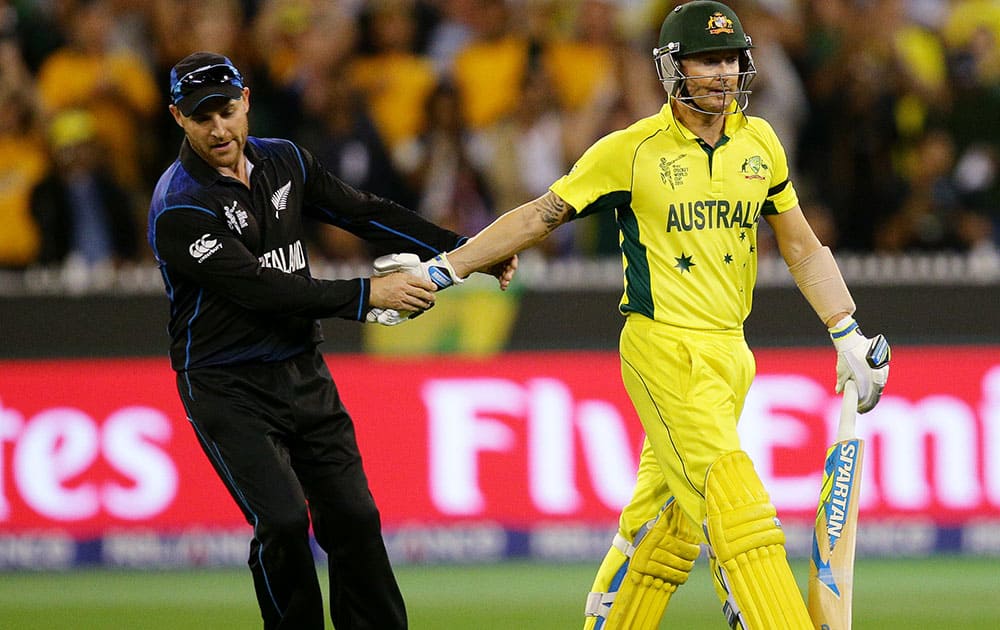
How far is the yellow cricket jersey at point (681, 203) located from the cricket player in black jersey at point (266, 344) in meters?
0.73

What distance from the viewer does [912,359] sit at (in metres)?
8.86

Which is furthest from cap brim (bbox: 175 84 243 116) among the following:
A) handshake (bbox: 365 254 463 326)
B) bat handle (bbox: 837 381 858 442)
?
bat handle (bbox: 837 381 858 442)

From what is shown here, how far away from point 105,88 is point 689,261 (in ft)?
19.7

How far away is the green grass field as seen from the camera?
7.39 m

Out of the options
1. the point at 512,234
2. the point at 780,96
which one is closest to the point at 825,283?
the point at 512,234

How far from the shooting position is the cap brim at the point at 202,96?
205 inches

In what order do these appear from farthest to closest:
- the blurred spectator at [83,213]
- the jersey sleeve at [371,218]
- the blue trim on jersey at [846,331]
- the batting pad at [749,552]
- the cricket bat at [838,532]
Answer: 1. the blurred spectator at [83,213]
2. the jersey sleeve at [371,218]
3. the blue trim on jersey at [846,331]
4. the cricket bat at [838,532]
5. the batting pad at [749,552]

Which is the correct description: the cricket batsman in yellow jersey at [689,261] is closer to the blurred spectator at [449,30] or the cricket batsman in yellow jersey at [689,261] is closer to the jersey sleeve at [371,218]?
the jersey sleeve at [371,218]

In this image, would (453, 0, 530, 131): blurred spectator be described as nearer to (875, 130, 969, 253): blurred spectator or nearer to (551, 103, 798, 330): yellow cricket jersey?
(875, 130, 969, 253): blurred spectator

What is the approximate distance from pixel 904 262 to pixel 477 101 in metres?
3.12

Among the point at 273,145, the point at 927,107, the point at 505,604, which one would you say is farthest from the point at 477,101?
the point at 273,145

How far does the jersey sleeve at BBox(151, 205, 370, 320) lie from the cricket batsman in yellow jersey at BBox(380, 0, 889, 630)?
45 cm

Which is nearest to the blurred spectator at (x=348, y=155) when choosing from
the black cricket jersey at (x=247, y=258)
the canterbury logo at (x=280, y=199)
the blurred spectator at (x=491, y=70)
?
the blurred spectator at (x=491, y=70)

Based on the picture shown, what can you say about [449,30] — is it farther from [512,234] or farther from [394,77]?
[512,234]
